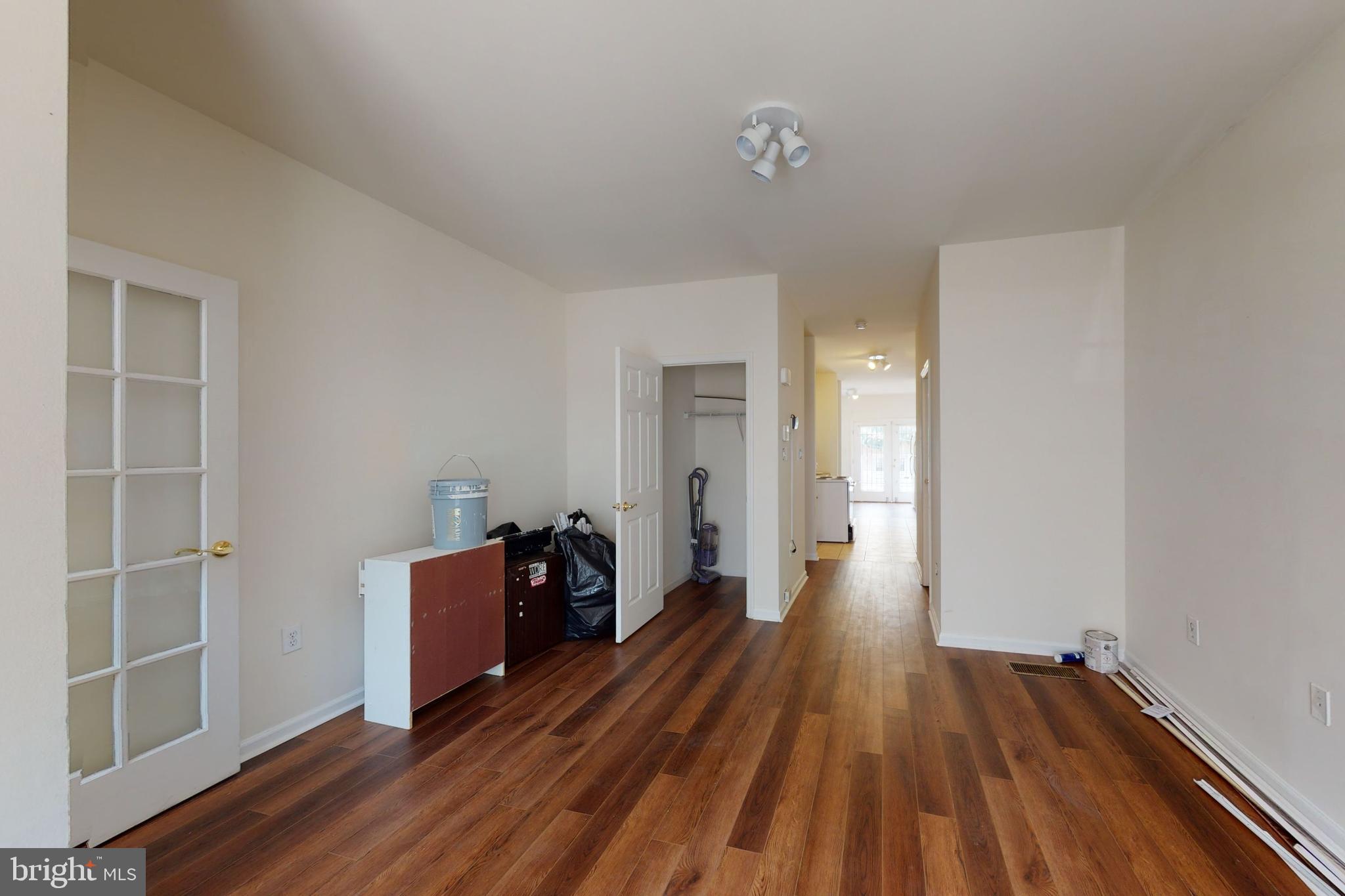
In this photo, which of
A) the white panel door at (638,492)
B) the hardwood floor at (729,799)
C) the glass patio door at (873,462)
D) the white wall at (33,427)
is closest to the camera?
the white wall at (33,427)

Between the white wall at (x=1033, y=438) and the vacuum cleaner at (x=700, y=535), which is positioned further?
the vacuum cleaner at (x=700, y=535)

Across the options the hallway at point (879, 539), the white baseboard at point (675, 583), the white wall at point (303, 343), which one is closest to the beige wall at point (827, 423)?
the hallway at point (879, 539)

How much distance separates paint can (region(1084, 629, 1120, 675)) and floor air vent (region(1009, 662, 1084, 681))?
0.11 meters

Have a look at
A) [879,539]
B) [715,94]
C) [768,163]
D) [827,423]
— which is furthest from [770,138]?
[827,423]

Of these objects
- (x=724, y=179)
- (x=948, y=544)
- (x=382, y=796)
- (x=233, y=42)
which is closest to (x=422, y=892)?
(x=382, y=796)

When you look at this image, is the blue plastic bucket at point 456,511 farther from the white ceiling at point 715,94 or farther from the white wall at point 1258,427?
the white wall at point 1258,427

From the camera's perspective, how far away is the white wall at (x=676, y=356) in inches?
169

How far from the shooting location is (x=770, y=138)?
237 centimetres

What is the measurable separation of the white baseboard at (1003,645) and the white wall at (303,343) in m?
3.25

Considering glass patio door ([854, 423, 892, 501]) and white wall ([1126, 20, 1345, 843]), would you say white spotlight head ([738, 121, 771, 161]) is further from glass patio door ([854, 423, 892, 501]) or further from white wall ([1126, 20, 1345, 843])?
glass patio door ([854, 423, 892, 501])

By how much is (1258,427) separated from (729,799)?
2421mm

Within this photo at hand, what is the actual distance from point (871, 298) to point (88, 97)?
4774 mm

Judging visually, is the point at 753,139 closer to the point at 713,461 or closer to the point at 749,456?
the point at 749,456

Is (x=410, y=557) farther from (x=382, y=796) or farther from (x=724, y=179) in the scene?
(x=724, y=179)
